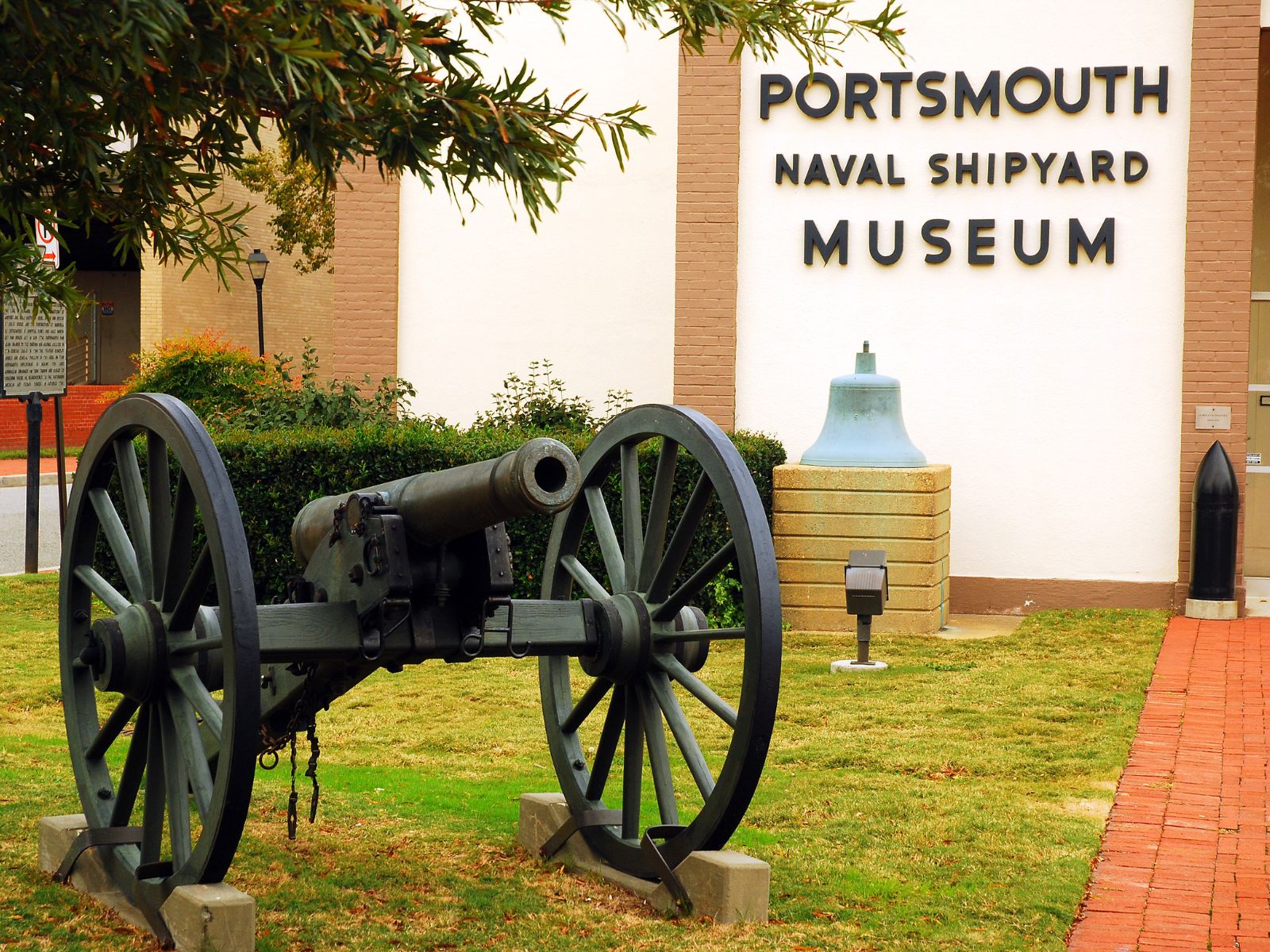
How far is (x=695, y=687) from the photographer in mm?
4703

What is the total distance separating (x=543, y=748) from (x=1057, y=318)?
6001 millimetres

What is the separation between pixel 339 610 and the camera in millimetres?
4312

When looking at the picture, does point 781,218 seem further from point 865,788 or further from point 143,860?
point 143,860

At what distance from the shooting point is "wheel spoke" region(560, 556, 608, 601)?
499 centimetres

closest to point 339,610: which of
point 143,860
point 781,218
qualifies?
point 143,860

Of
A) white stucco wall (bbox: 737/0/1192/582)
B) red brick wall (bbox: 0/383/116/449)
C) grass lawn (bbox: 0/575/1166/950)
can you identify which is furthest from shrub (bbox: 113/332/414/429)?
red brick wall (bbox: 0/383/116/449)

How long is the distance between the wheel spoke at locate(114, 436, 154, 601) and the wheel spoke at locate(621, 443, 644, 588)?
1.42 metres

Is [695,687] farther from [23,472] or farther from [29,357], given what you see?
[23,472]

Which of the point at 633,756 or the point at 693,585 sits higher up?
the point at 693,585

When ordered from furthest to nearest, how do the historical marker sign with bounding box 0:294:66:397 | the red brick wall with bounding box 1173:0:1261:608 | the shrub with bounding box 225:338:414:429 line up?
the historical marker sign with bounding box 0:294:66:397 < the shrub with bounding box 225:338:414:429 < the red brick wall with bounding box 1173:0:1261:608

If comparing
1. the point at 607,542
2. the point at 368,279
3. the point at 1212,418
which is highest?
the point at 368,279

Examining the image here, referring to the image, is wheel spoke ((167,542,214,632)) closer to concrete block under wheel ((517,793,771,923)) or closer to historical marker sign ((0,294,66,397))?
concrete block under wheel ((517,793,771,923))

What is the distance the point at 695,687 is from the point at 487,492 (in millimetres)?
1093

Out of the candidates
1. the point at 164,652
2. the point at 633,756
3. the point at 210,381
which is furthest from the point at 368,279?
the point at 164,652
